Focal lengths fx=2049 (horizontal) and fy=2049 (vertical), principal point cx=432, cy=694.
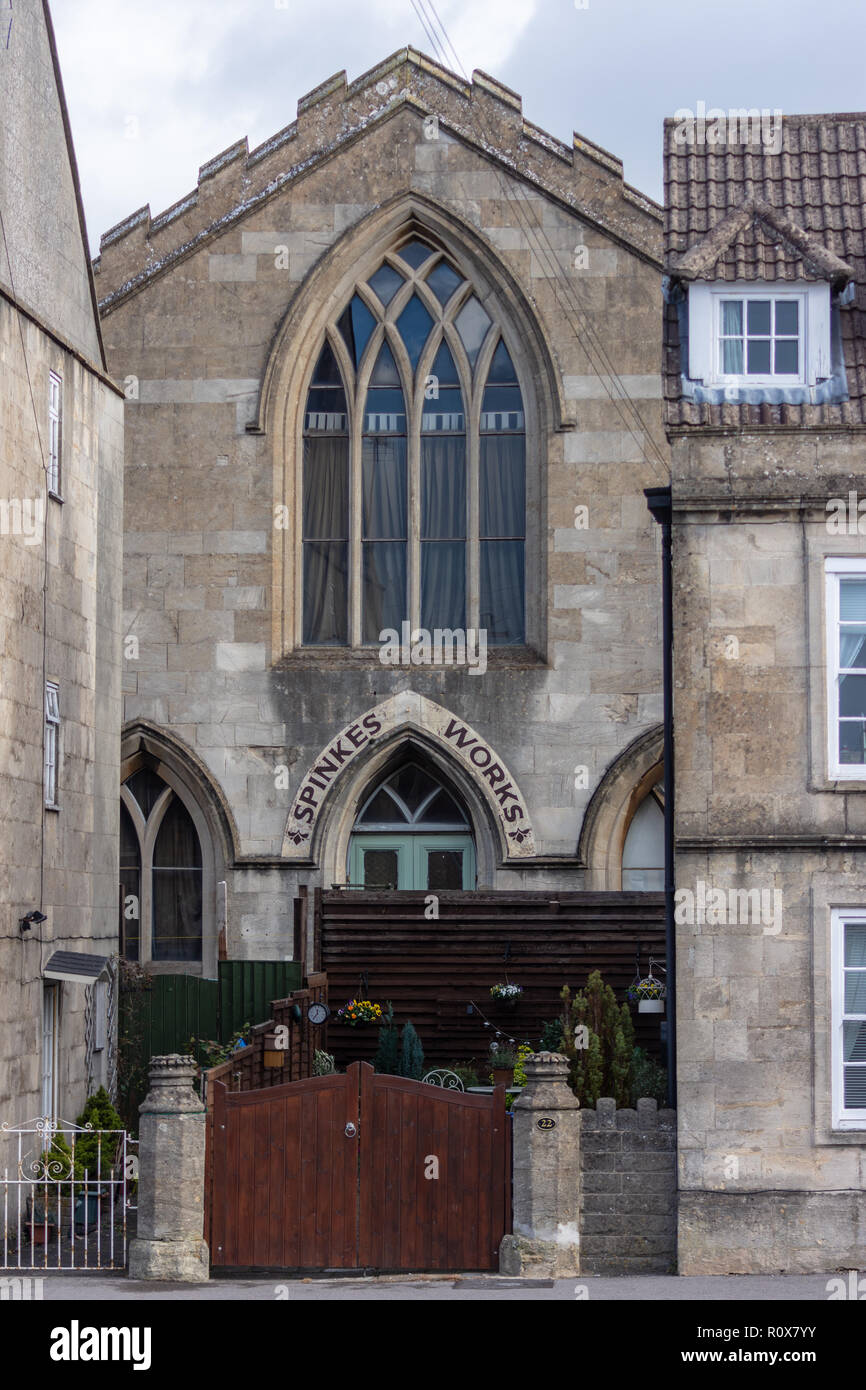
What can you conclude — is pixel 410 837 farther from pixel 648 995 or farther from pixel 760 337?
pixel 760 337

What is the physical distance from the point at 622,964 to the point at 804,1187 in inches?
226

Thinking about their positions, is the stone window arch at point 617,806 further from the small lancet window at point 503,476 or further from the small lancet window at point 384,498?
the small lancet window at point 384,498

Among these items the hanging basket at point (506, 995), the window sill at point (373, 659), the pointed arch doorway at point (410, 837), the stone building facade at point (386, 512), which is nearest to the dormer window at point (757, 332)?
the hanging basket at point (506, 995)

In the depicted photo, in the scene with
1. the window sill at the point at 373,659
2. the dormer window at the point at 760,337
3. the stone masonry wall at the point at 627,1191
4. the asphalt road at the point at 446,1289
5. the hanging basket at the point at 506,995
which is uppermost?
the dormer window at the point at 760,337

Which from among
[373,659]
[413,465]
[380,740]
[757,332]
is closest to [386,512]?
[413,465]

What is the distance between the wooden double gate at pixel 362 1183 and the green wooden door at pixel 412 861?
11465mm

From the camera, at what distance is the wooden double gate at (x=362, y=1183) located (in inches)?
683

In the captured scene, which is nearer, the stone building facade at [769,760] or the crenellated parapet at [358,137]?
the stone building facade at [769,760]

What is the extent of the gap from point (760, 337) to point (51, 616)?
819 centimetres

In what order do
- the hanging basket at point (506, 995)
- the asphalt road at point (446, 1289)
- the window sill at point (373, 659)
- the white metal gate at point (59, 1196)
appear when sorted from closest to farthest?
the asphalt road at point (446, 1289), the white metal gate at point (59, 1196), the hanging basket at point (506, 995), the window sill at point (373, 659)

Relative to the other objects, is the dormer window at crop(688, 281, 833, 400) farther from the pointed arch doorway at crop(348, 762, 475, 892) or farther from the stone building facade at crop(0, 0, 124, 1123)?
the pointed arch doorway at crop(348, 762, 475, 892)

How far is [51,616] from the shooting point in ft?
72.5

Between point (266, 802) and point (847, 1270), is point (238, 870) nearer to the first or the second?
point (266, 802)

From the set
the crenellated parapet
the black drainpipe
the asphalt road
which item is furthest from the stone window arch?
the asphalt road
